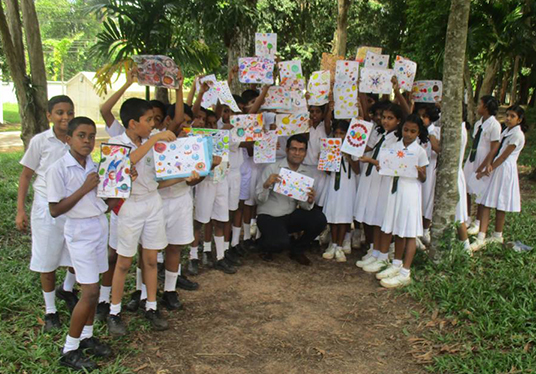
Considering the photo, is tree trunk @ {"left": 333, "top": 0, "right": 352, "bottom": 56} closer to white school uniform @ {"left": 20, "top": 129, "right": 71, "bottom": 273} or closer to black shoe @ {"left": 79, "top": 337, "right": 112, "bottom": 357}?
white school uniform @ {"left": 20, "top": 129, "right": 71, "bottom": 273}

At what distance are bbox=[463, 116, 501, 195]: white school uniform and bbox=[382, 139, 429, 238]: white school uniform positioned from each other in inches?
61.8

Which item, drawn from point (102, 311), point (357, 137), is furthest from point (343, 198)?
point (102, 311)

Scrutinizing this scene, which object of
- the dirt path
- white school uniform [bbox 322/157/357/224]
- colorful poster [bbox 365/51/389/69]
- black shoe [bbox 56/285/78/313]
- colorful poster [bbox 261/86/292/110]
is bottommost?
the dirt path

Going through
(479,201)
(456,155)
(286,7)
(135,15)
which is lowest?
(479,201)

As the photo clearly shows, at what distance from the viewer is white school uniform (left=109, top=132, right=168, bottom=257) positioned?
332 cm

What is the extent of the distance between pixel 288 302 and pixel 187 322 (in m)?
0.98

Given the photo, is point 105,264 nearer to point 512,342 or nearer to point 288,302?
point 288,302

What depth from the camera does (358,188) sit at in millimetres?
5062

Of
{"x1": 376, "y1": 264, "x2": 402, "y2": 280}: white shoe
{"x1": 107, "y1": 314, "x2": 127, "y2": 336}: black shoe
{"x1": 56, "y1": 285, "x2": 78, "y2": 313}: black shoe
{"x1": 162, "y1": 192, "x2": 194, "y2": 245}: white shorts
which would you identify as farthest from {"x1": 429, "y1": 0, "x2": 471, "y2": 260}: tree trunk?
{"x1": 56, "y1": 285, "x2": 78, "y2": 313}: black shoe

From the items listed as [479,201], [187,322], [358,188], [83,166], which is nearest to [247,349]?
[187,322]

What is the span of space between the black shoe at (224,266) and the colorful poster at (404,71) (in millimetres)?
2779

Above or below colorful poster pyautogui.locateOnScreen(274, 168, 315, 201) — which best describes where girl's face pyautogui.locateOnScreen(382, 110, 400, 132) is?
above

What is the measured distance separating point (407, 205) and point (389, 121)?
93 cm

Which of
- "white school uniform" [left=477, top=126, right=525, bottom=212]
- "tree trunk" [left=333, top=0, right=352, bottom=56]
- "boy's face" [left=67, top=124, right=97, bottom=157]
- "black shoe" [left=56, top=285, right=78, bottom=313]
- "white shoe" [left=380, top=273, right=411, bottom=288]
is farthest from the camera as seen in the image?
"tree trunk" [left=333, top=0, right=352, bottom=56]
